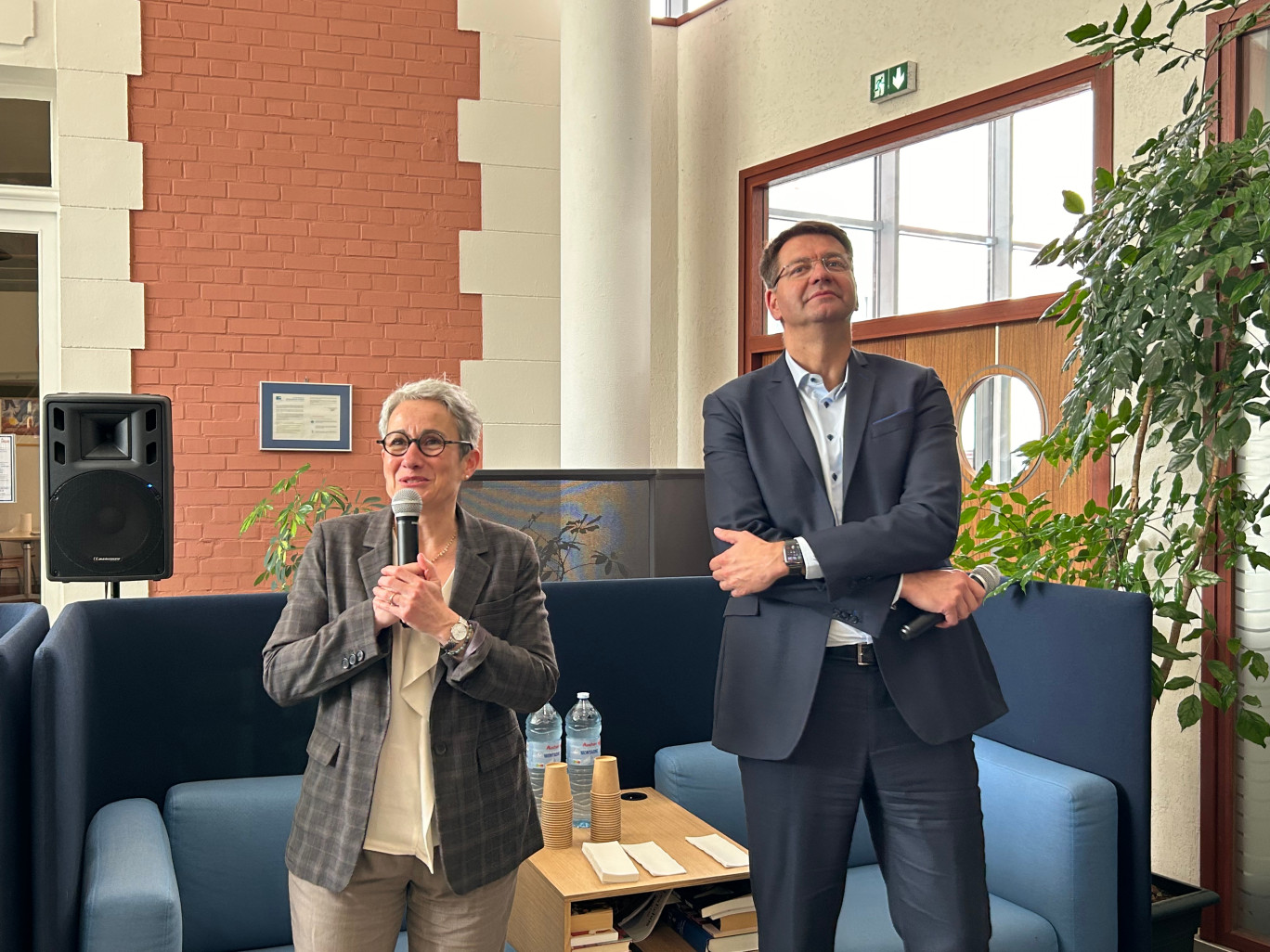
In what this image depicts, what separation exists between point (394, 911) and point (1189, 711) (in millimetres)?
2150

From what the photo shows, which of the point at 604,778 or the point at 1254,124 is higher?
the point at 1254,124

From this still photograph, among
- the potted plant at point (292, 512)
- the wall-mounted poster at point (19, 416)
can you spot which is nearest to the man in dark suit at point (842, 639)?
the potted plant at point (292, 512)

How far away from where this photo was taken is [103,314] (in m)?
5.09

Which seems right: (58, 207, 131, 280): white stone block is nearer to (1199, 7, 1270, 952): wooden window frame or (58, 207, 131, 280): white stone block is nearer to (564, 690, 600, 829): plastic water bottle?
(564, 690, 600, 829): plastic water bottle

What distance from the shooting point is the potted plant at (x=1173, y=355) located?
9.12 feet

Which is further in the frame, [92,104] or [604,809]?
[92,104]

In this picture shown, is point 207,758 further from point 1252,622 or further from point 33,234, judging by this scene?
point 33,234

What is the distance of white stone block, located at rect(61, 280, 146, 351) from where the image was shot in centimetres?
506

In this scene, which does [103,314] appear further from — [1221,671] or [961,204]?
[1221,671]

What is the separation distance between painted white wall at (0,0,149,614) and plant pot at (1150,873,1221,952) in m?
4.12

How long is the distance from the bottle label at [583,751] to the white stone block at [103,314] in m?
3.33

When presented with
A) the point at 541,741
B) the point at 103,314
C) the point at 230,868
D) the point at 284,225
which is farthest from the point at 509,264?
the point at 230,868

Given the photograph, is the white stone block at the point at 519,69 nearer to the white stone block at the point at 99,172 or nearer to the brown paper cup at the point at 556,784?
the white stone block at the point at 99,172

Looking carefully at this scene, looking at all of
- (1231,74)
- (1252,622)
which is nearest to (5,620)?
(1252,622)
